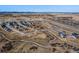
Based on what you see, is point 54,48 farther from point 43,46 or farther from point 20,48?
point 20,48

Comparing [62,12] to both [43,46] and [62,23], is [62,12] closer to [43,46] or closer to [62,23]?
[62,23]

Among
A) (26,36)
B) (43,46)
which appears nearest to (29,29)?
(26,36)
